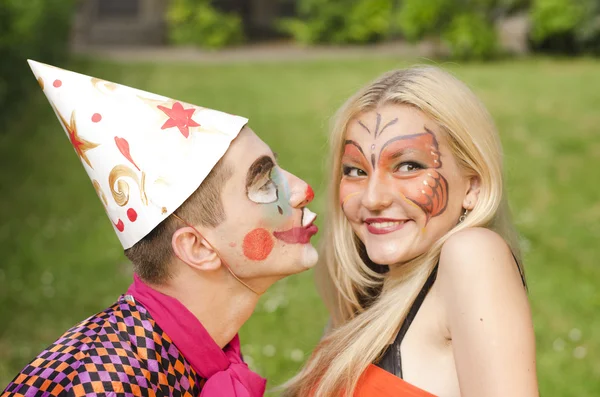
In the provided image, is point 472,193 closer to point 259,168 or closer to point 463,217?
point 463,217

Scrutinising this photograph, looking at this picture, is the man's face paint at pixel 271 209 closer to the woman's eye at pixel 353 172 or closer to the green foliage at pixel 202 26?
the woman's eye at pixel 353 172

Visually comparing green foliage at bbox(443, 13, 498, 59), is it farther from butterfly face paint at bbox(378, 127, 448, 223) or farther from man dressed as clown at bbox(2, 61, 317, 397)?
man dressed as clown at bbox(2, 61, 317, 397)

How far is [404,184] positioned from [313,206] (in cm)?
691

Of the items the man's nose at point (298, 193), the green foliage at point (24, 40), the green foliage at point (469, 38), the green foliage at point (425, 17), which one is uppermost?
the green foliage at point (24, 40)

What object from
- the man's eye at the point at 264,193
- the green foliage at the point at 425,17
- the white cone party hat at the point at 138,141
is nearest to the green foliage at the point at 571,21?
the green foliage at the point at 425,17

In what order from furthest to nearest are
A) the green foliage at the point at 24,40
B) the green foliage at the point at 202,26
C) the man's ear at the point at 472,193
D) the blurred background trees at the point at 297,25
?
the green foliage at the point at 202,26 → the blurred background trees at the point at 297,25 → the green foliage at the point at 24,40 → the man's ear at the point at 472,193

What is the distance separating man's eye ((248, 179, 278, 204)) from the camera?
2.72m

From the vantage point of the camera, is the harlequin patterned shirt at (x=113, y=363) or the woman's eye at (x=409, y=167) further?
the woman's eye at (x=409, y=167)

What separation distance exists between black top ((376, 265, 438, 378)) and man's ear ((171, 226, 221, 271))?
669 millimetres

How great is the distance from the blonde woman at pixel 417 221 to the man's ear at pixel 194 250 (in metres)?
0.55

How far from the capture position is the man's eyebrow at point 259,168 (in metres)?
2.71

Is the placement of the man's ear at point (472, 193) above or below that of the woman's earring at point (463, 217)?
above

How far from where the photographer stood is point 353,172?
2949mm

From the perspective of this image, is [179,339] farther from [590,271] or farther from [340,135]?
[590,271]
